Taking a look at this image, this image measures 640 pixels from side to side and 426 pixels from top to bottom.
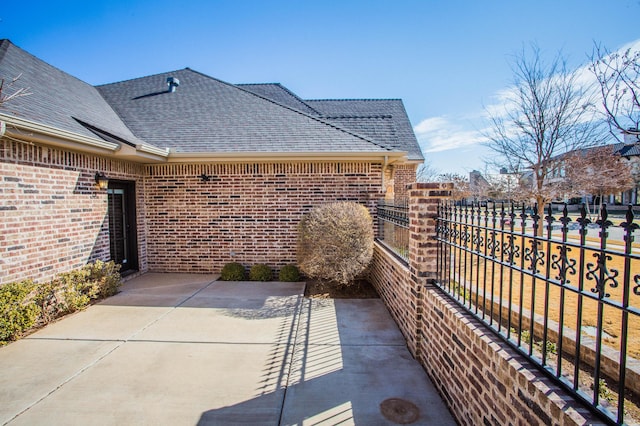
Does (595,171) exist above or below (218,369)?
above

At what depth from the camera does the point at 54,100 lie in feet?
21.9

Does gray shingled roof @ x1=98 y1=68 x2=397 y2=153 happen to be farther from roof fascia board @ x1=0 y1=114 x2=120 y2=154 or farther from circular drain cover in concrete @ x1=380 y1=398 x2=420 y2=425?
circular drain cover in concrete @ x1=380 y1=398 x2=420 y2=425

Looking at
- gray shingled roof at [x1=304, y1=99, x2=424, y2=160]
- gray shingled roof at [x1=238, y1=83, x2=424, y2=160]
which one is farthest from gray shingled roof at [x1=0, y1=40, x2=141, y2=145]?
gray shingled roof at [x1=304, y1=99, x2=424, y2=160]

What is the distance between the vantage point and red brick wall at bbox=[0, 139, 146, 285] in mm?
4754

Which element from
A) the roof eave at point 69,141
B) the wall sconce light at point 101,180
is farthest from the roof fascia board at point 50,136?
the wall sconce light at point 101,180

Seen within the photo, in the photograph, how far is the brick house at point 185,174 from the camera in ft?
20.2

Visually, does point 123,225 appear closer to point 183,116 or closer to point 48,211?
point 48,211

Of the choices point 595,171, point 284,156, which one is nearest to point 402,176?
point 595,171

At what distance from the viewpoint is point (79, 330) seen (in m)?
4.70

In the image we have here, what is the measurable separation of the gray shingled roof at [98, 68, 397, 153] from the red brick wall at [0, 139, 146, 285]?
6.53 feet

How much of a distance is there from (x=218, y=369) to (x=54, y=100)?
21.3ft

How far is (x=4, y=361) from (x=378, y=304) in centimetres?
501

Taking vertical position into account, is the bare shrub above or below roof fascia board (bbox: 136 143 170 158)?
below

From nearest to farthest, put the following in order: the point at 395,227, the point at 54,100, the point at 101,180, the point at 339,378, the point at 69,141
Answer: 1. the point at 339,378
2. the point at 69,141
3. the point at 395,227
4. the point at 101,180
5. the point at 54,100
